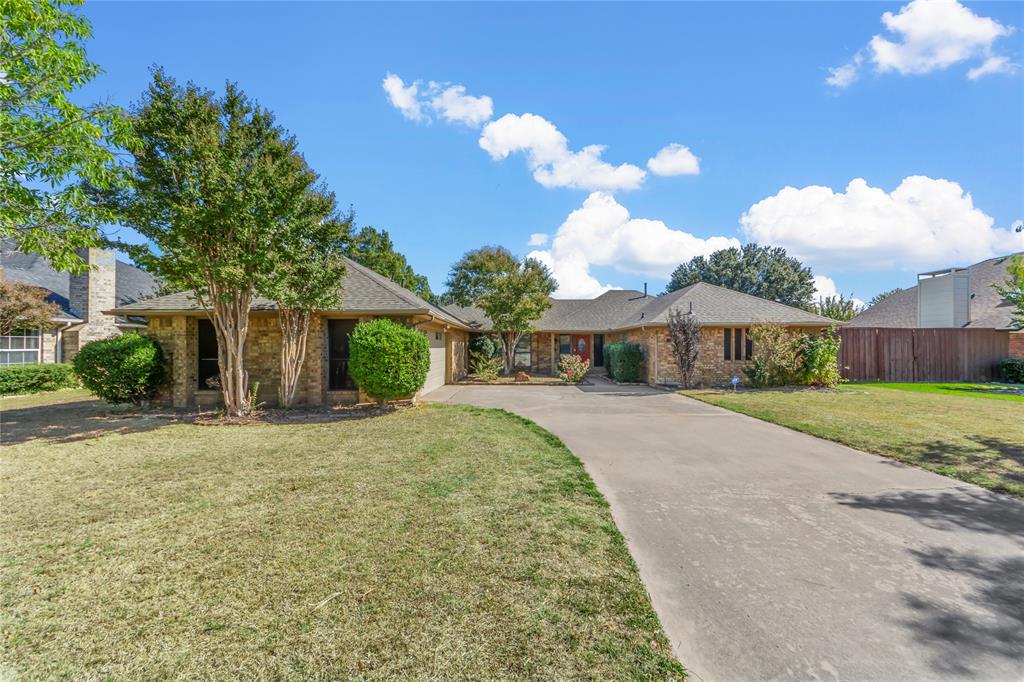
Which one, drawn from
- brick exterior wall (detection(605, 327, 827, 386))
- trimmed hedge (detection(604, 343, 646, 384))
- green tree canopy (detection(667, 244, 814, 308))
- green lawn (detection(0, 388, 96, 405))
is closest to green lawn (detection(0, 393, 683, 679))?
green lawn (detection(0, 388, 96, 405))

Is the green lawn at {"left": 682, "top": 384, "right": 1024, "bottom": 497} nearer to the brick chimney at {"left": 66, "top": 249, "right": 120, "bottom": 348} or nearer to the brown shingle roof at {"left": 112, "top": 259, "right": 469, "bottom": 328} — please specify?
the brown shingle roof at {"left": 112, "top": 259, "right": 469, "bottom": 328}

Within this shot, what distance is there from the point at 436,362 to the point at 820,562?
560 inches

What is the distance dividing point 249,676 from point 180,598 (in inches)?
46.0

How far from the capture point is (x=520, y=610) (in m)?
2.75

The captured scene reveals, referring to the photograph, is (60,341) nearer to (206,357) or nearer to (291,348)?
(206,357)

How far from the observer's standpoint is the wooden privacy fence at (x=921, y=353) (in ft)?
58.9

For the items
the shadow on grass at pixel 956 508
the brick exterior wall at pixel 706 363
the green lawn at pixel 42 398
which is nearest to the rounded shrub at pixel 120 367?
the green lawn at pixel 42 398

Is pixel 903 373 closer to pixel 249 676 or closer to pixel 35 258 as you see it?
A: pixel 249 676

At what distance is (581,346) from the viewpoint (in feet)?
80.1

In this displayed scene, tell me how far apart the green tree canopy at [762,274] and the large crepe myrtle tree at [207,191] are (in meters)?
36.8

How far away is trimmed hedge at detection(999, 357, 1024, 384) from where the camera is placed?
1783cm

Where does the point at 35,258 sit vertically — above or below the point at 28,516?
above

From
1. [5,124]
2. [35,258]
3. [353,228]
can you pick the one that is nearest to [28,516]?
[5,124]

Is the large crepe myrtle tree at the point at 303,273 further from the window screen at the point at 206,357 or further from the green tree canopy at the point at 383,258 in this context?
the green tree canopy at the point at 383,258
